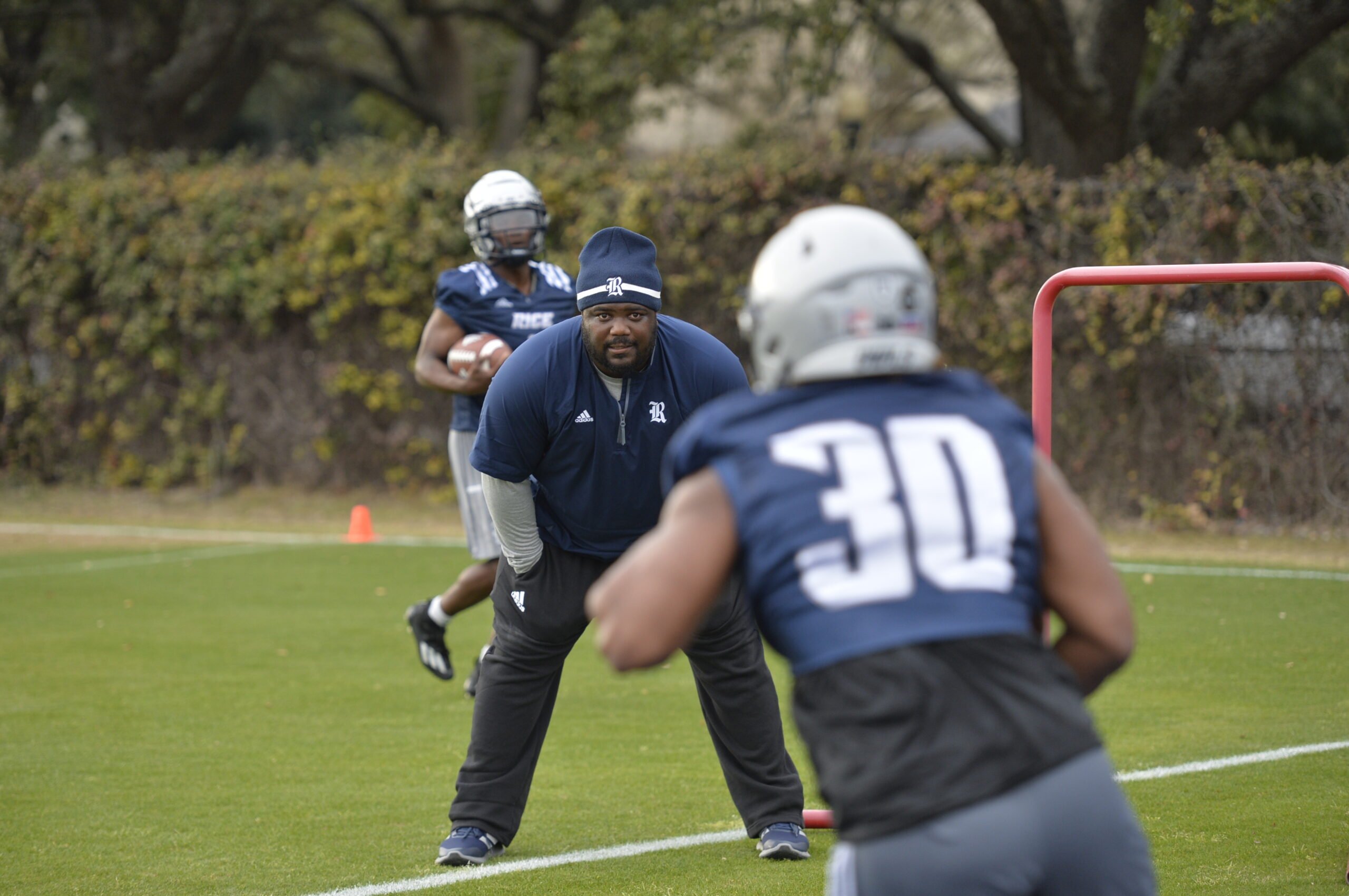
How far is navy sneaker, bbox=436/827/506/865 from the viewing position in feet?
16.3

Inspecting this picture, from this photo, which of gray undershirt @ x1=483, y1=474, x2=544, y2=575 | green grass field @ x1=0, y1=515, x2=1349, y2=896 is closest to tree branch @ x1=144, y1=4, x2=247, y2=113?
green grass field @ x1=0, y1=515, x2=1349, y2=896

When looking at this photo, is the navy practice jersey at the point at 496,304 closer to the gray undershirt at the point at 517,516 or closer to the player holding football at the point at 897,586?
the gray undershirt at the point at 517,516

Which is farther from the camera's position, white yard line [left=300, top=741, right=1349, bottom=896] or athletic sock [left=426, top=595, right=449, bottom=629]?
athletic sock [left=426, top=595, right=449, bottom=629]

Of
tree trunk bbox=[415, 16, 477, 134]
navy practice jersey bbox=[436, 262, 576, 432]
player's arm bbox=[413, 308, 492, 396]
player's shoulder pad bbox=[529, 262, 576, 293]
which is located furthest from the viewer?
tree trunk bbox=[415, 16, 477, 134]

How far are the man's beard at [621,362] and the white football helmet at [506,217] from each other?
254 cm

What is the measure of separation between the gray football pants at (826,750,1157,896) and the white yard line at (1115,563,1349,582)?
29.0 feet

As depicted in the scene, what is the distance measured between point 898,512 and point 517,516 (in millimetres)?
2655

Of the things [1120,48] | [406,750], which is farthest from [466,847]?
[1120,48]

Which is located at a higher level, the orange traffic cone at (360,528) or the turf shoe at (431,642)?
the turf shoe at (431,642)

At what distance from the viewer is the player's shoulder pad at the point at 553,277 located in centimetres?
751

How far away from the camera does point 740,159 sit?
13836mm

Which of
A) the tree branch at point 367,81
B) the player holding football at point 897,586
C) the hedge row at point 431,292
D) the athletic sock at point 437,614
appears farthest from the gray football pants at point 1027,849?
the tree branch at point 367,81

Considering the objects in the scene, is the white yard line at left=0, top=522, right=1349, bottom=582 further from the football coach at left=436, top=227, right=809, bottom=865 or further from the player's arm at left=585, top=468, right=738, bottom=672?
the player's arm at left=585, top=468, right=738, bottom=672

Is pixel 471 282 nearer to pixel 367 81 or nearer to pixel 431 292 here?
pixel 431 292
